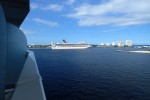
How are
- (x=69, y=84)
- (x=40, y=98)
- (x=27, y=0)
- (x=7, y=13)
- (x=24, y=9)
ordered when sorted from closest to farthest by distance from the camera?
(x=40, y=98) → (x=27, y=0) → (x=24, y=9) → (x=7, y=13) → (x=69, y=84)

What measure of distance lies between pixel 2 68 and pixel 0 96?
715 millimetres

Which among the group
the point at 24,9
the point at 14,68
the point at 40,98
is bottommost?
the point at 40,98

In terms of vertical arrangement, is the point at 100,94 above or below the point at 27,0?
below

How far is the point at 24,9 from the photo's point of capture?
418 inches

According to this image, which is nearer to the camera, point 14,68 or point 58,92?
point 14,68

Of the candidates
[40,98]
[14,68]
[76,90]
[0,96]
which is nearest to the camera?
[0,96]

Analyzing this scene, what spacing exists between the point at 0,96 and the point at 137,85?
1422 inches

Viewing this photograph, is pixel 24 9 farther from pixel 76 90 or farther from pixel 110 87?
pixel 110 87

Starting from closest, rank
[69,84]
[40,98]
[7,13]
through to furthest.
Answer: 1. [40,98]
2. [7,13]
3. [69,84]

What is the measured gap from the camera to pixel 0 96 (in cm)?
491

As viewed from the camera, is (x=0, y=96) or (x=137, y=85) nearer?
(x=0, y=96)

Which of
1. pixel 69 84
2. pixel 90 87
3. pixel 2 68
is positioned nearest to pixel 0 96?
pixel 2 68

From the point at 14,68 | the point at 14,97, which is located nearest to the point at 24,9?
the point at 14,68

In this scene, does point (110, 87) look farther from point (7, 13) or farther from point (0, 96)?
point (0, 96)
